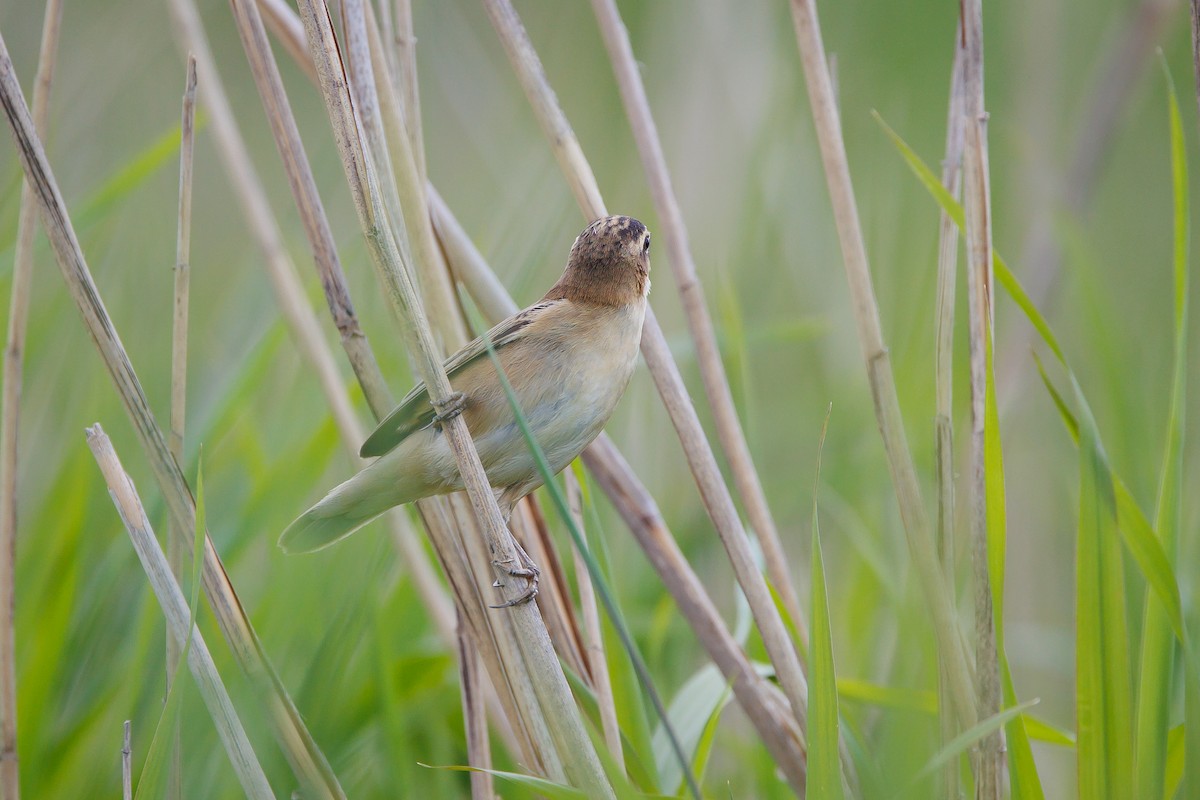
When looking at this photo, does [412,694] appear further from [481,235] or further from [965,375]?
[965,375]

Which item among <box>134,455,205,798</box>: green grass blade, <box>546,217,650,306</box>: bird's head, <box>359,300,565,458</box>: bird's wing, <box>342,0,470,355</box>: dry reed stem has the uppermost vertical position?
<box>342,0,470,355</box>: dry reed stem

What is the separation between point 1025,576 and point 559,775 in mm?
2092

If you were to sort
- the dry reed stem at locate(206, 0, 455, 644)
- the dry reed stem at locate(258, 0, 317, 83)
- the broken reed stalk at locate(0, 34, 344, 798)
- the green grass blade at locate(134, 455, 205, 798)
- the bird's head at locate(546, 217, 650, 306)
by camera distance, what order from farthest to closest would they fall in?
the bird's head at locate(546, 217, 650, 306)
the dry reed stem at locate(258, 0, 317, 83)
the dry reed stem at locate(206, 0, 455, 644)
the broken reed stalk at locate(0, 34, 344, 798)
the green grass blade at locate(134, 455, 205, 798)

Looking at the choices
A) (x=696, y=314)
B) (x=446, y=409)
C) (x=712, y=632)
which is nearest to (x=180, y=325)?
(x=446, y=409)

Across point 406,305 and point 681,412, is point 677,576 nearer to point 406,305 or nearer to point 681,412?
point 681,412

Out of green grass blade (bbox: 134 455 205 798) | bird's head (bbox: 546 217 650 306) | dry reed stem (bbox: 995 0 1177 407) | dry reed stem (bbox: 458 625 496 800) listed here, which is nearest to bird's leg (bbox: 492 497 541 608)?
dry reed stem (bbox: 458 625 496 800)

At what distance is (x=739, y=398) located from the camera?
239cm

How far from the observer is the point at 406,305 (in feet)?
4.89

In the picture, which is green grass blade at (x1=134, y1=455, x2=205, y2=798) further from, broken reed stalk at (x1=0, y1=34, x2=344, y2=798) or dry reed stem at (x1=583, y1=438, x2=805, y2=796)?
dry reed stem at (x1=583, y1=438, x2=805, y2=796)

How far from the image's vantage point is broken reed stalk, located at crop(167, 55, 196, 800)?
1.71 m

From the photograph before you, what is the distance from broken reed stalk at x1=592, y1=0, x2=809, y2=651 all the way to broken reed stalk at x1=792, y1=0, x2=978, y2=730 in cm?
31

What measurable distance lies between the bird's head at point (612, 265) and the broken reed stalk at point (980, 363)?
0.69 meters

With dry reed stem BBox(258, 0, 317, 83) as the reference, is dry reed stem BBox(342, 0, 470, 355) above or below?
below

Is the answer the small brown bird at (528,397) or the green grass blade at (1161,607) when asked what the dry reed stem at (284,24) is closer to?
the small brown bird at (528,397)
